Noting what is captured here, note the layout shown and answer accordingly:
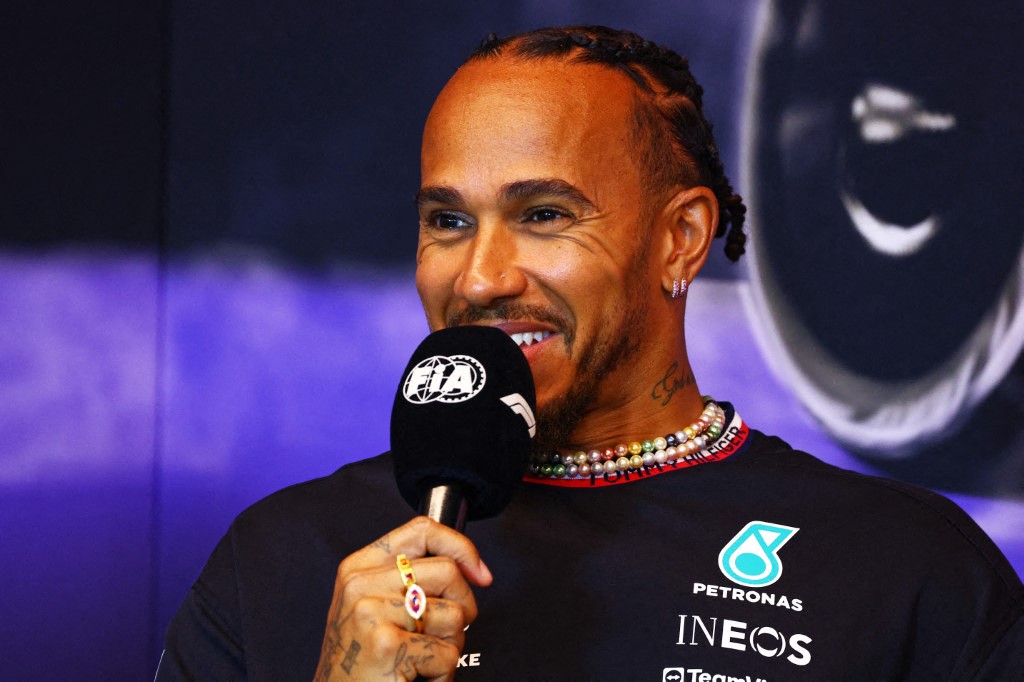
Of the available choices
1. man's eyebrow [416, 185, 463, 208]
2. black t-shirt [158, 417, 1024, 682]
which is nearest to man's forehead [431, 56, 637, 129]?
man's eyebrow [416, 185, 463, 208]

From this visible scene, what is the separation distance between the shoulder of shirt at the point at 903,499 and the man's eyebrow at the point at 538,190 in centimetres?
41

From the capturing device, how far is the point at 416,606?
3.49ft

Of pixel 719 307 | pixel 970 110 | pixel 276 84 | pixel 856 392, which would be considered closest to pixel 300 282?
pixel 276 84

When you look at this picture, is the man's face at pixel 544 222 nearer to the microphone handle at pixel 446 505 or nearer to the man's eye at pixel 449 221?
the man's eye at pixel 449 221

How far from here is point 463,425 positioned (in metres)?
1.19

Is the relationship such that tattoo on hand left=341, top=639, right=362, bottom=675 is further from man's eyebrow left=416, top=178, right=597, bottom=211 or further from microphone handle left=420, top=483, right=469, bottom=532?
man's eyebrow left=416, top=178, right=597, bottom=211

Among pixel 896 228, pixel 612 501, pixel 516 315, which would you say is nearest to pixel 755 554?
pixel 612 501

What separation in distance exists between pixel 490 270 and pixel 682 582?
17.1 inches

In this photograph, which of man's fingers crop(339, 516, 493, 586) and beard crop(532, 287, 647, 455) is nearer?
man's fingers crop(339, 516, 493, 586)

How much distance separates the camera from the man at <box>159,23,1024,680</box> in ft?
4.62

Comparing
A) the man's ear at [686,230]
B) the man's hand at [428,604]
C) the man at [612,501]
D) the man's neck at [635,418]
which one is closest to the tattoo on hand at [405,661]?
the man's hand at [428,604]

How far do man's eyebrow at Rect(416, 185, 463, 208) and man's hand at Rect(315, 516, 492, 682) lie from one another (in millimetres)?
558

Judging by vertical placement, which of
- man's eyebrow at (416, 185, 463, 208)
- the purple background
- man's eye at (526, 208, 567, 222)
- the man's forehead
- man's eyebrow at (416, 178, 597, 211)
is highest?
the man's forehead

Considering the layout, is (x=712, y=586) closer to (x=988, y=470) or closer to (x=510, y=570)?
(x=510, y=570)
